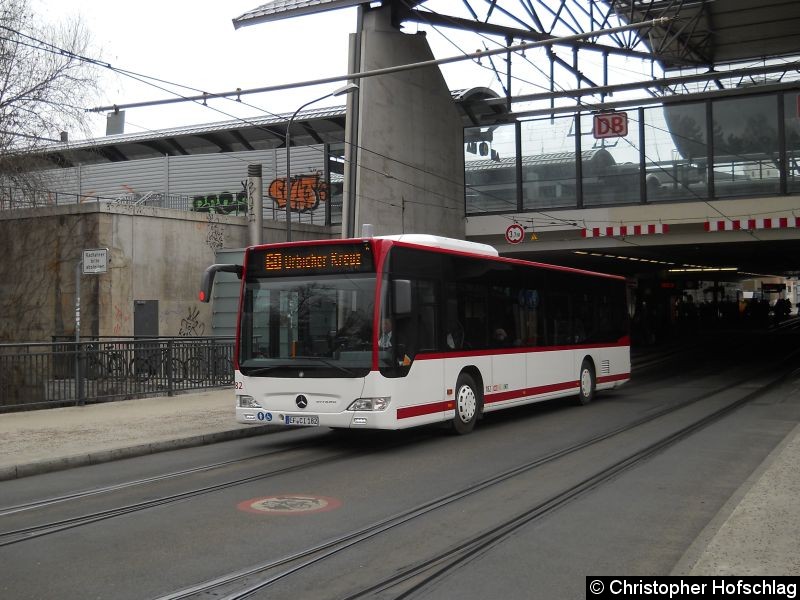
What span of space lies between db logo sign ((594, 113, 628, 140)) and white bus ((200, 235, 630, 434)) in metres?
17.8

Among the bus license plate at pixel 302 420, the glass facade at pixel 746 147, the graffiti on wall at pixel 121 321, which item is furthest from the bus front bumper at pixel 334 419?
the glass facade at pixel 746 147

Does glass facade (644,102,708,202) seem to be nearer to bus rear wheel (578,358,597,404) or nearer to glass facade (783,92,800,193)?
glass facade (783,92,800,193)

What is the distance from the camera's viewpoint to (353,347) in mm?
11117

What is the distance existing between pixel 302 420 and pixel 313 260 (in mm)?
2238

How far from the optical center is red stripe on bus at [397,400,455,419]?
36.8 feet

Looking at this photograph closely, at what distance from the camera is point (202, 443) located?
12531mm

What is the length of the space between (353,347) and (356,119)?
1592cm

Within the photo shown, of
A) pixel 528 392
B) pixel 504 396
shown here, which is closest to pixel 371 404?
pixel 504 396

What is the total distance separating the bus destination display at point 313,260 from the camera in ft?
37.3

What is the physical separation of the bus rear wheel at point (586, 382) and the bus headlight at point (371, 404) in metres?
7.61

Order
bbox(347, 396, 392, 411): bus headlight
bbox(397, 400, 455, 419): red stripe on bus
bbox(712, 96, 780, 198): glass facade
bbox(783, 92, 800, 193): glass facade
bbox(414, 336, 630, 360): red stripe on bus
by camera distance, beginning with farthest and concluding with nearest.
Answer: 1. bbox(712, 96, 780, 198): glass facade
2. bbox(783, 92, 800, 193): glass facade
3. bbox(414, 336, 630, 360): red stripe on bus
4. bbox(397, 400, 455, 419): red stripe on bus
5. bbox(347, 396, 392, 411): bus headlight

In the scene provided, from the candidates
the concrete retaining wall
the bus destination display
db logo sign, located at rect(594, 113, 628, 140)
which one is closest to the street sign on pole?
the bus destination display

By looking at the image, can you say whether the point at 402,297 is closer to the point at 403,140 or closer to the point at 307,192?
the point at 403,140

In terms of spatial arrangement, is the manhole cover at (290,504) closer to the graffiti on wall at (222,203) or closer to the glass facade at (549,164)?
the glass facade at (549,164)
